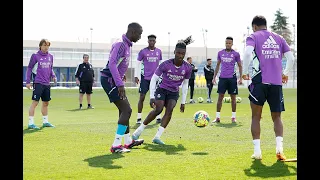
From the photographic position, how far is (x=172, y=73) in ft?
36.6

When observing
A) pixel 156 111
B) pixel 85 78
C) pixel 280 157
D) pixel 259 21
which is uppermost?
pixel 259 21

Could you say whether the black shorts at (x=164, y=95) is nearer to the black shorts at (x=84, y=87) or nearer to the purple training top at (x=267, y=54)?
the purple training top at (x=267, y=54)

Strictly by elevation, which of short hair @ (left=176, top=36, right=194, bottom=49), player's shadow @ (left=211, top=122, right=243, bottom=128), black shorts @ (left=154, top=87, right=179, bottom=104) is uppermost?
short hair @ (left=176, top=36, right=194, bottom=49)

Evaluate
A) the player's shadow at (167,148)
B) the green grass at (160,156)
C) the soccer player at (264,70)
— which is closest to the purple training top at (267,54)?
the soccer player at (264,70)

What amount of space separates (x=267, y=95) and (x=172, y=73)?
295 centimetres

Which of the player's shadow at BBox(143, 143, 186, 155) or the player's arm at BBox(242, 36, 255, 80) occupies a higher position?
the player's arm at BBox(242, 36, 255, 80)

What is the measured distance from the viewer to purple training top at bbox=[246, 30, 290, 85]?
852 cm

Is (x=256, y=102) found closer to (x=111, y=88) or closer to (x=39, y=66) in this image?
(x=111, y=88)

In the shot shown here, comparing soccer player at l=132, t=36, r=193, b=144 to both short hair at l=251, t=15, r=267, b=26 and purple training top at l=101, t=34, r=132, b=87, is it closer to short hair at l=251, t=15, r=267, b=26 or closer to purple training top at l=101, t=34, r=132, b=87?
purple training top at l=101, t=34, r=132, b=87

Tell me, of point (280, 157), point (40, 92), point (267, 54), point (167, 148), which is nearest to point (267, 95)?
point (267, 54)

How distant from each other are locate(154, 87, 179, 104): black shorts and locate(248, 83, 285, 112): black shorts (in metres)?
2.88

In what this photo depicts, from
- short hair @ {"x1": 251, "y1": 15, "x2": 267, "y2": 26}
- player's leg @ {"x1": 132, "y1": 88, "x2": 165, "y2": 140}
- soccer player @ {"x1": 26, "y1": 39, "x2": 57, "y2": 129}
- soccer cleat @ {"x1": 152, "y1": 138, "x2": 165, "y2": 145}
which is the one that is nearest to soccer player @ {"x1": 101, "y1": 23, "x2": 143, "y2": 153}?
soccer cleat @ {"x1": 152, "y1": 138, "x2": 165, "y2": 145}
